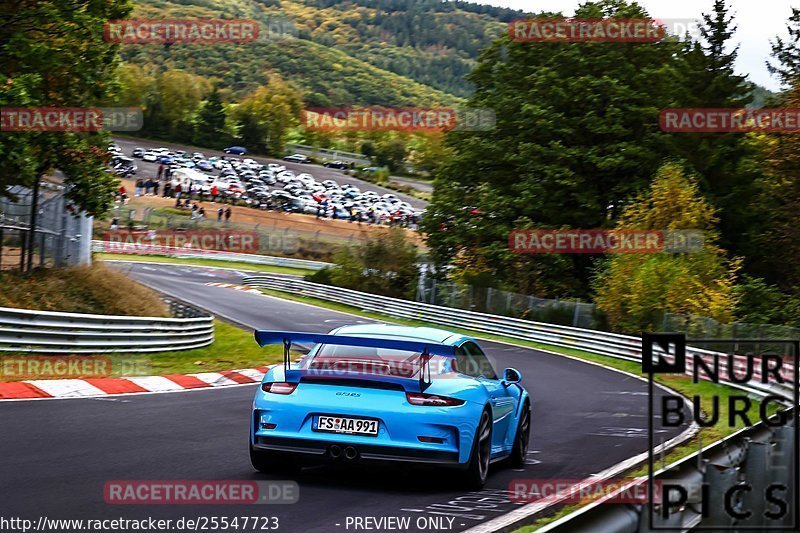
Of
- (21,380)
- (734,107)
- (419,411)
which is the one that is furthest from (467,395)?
(734,107)

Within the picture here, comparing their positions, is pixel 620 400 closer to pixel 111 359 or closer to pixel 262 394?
pixel 111 359

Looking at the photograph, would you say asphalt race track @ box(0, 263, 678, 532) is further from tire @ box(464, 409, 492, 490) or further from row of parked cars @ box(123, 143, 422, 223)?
row of parked cars @ box(123, 143, 422, 223)

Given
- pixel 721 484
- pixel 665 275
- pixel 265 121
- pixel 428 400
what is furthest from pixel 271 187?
pixel 721 484

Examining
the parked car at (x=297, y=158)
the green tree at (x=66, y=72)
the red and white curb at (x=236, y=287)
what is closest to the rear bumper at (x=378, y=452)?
the green tree at (x=66, y=72)

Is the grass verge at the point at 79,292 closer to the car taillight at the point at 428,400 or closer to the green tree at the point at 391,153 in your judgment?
the car taillight at the point at 428,400

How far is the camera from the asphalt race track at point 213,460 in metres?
7.81

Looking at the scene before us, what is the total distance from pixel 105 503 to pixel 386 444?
87.3 inches

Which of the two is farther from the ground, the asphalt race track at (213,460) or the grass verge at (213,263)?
the grass verge at (213,263)

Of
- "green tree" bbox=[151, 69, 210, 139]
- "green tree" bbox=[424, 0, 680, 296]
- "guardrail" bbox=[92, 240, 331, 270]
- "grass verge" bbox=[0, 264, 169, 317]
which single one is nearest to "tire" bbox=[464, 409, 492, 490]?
"grass verge" bbox=[0, 264, 169, 317]

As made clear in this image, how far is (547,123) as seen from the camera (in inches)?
1804

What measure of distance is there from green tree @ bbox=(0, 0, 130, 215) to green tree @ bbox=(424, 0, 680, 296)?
80.7ft

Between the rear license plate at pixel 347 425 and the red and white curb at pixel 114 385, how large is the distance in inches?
259

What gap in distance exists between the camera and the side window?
9945 millimetres

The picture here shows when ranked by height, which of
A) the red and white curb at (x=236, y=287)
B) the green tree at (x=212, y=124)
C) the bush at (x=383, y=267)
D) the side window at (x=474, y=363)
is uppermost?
the green tree at (x=212, y=124)
